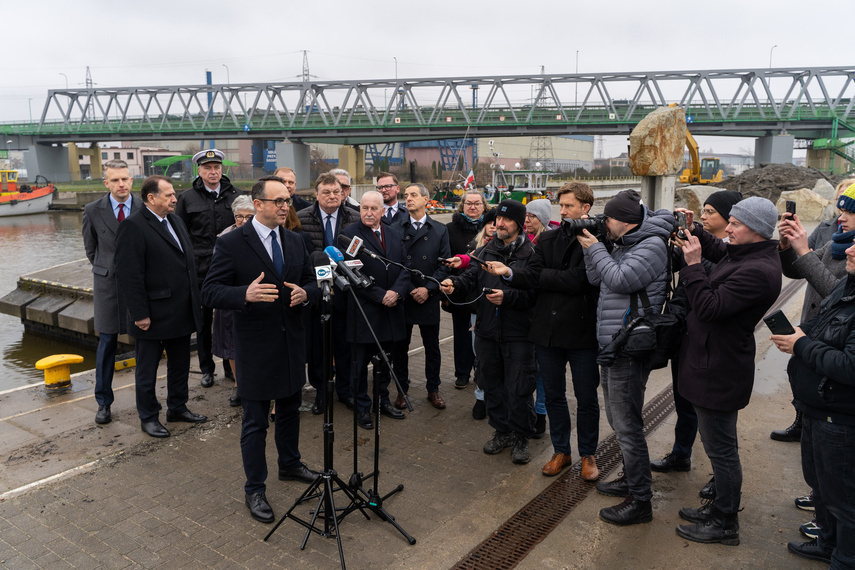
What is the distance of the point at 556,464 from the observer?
4375 mm

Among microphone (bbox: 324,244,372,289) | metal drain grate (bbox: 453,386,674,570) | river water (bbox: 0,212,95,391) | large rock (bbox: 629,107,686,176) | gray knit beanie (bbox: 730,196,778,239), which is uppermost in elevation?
large rock (bbox: 629,107,686,176)

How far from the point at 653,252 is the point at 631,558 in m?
1.79

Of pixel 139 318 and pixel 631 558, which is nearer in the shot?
pixel 631 558

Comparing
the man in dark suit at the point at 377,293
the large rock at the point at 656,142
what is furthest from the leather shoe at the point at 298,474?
the large rock at the point at 656,142

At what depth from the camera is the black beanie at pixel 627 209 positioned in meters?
3.69

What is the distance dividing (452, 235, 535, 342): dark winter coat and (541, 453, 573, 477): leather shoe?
914mm

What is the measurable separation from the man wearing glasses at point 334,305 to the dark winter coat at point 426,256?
0.60 m

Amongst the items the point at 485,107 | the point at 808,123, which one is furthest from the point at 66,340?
the point at 808,123

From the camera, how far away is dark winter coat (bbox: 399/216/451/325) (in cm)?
570

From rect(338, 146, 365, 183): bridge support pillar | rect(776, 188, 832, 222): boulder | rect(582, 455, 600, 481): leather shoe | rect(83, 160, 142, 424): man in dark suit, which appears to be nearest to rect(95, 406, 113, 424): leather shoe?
rect(83, 160, 142, 424): man in dark suit

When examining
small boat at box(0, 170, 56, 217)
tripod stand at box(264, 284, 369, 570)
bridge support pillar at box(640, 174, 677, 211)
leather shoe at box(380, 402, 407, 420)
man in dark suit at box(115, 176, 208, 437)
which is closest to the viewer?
tripod stand at box(264, 284, 369, 570)

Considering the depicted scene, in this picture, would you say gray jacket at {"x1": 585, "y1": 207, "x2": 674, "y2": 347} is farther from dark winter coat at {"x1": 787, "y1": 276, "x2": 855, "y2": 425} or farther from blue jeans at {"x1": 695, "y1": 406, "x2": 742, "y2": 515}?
dark winter coat at {"x1": 787, "y1": 276, "x2": 855, "y2": 425}

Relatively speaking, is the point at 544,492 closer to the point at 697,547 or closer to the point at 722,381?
the point at 697,547

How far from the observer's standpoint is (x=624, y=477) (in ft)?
13.6
